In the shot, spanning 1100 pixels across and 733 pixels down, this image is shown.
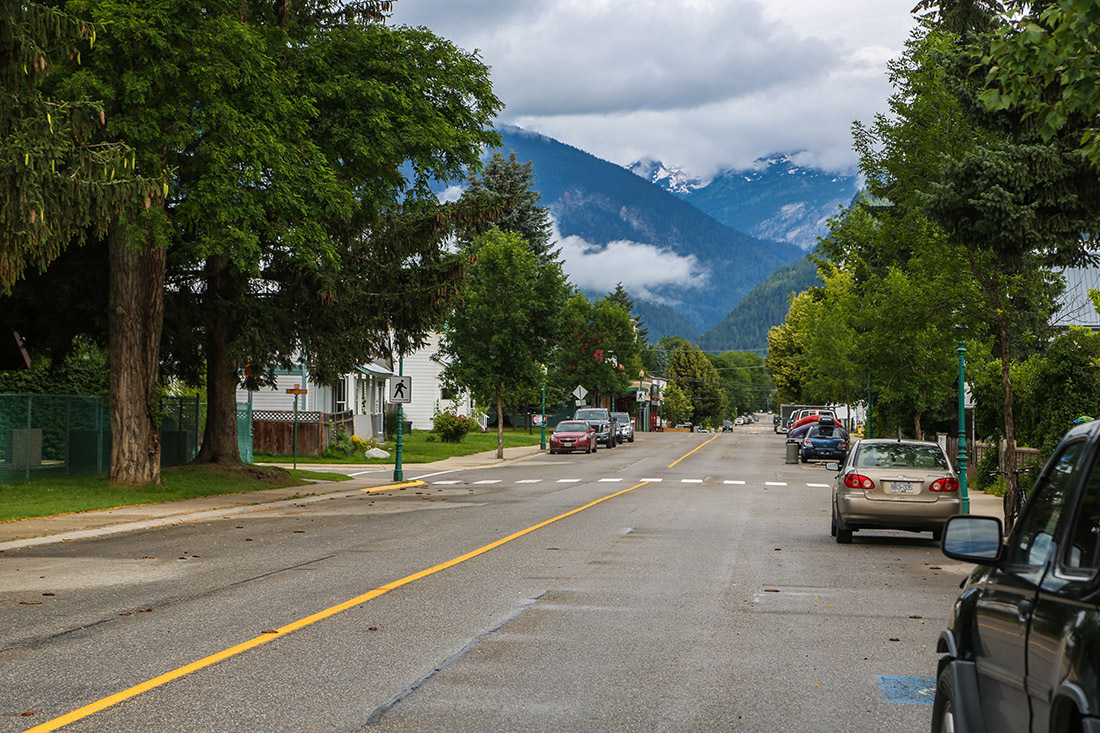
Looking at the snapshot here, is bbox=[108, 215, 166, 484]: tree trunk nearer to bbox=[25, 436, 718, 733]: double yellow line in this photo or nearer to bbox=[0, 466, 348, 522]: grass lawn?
bbox=[0, 466, 348, 522]: grass lawn

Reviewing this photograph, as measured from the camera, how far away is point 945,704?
4574 millimetres

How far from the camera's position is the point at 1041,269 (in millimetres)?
26188

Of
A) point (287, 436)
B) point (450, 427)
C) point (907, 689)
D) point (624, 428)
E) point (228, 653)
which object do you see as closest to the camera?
point (907, 689)

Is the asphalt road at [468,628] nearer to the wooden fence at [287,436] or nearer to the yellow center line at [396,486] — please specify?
the yellow center line at [396,486]

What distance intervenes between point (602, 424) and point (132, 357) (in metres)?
43.4

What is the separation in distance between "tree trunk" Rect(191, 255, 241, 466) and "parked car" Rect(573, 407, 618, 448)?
113 feet

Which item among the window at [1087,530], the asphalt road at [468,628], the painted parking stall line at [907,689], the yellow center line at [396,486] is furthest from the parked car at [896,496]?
the yellow center line at [396,486]

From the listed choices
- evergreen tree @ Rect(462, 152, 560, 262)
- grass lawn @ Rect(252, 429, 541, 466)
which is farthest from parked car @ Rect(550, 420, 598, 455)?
evergreen tree @ Rect(462, 152, 560, 262)

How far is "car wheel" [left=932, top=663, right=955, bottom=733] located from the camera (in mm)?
4402

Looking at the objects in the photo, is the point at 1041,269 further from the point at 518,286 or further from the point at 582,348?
the point at 582,348

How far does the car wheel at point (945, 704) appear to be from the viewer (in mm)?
4402

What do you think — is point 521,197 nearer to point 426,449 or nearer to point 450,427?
point 450,427

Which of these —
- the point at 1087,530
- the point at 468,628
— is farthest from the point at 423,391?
the point at 1087,530

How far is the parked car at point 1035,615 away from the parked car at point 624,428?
69978 mm
